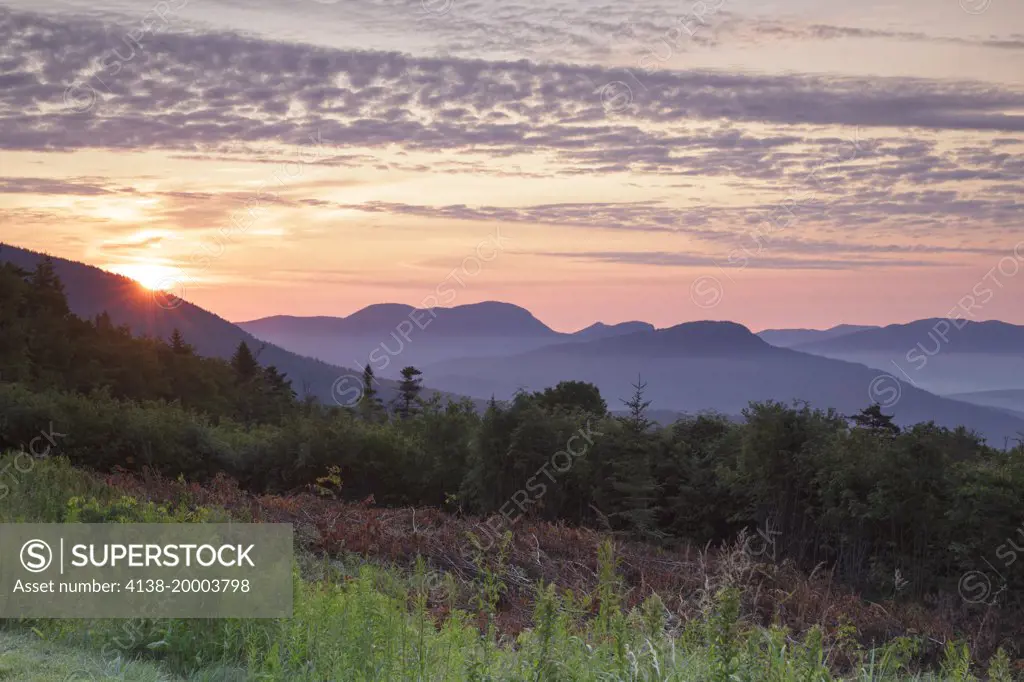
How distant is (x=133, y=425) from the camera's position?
663 inches

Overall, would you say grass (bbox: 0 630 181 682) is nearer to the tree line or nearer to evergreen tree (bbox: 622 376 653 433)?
the tree line

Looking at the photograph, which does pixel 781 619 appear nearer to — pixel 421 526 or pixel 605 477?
pixel 421 526

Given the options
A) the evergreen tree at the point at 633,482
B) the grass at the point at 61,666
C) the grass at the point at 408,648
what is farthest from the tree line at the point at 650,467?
the grass at the point at 61,666

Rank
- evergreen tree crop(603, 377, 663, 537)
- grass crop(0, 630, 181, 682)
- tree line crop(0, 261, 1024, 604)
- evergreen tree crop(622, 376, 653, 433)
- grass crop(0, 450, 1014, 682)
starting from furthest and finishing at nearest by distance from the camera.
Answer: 1. evergreen tree crop(622, 376, 653, 433)
2. evergreen tree crop(603, 377, 663, 537)
3. tree line crop(0, 261, 1024, 604)
4. grass crop(0, 630, 181, 682)
5. grass crop(0, 450, 1014, 682)

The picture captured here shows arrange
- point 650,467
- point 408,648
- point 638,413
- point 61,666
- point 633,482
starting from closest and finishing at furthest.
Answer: point 408,648, point 61,666, point 633,482, point 650,467, point 638,413

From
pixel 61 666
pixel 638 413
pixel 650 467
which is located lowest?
pixel 61 666

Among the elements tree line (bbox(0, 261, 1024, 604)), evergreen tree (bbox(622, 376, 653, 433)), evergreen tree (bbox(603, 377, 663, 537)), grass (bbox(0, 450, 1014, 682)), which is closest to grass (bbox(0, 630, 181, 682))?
grass (bbox(0, 450, 1014, 682))

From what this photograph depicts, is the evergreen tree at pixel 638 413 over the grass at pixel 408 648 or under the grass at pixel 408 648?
over

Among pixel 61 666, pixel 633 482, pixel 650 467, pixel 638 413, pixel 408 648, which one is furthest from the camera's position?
pixel 638 413

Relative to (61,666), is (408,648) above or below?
above

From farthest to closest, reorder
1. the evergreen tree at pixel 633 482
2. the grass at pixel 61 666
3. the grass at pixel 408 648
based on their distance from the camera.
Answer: the evergreen tree at pixel 633 482 < the grass at pixel 61 666 < the grass at pixel 408 648

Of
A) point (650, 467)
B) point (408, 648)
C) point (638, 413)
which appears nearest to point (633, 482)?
point (650, 467)

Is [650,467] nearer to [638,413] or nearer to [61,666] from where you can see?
[638,413]

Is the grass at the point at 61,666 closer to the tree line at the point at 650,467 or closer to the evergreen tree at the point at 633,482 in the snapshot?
the tree line at the point at 650,467
